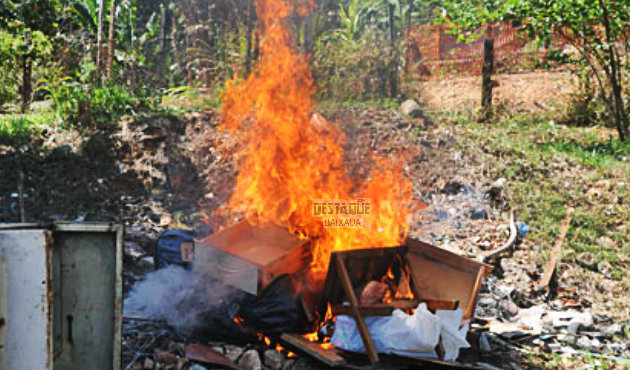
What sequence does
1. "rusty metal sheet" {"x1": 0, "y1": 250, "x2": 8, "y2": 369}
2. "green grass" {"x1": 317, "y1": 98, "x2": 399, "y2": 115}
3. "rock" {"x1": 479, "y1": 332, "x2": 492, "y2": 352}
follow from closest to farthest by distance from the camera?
"rusty metal sheet" {"x1": 0, "y1": 250, "x2": 8, "y2": 369}
"rock" {"x1": 479, "y1": 332, "x2": 492, "y2": 352}
"green grass" {"x1": 317, "y1": 98, "x2": 399, "y2": 115}

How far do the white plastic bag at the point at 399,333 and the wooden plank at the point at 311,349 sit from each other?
0.17 m

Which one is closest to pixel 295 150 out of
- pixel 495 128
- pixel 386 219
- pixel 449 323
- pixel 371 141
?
pixel 386 219

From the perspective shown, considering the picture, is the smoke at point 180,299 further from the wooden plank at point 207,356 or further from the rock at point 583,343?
the rock at point 583,343

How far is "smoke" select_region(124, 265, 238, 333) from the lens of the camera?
428 centimetres

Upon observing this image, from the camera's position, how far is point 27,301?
251 centimetres

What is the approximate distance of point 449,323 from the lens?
4.20 metres

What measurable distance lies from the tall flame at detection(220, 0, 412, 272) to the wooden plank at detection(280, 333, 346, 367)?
0.75 metres

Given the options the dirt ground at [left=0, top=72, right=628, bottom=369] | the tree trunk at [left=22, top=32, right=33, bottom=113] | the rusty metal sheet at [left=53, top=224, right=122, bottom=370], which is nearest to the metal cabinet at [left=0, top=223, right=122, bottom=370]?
the rusty metal sheet at [left=53, top=224, right=122, bottom=370]

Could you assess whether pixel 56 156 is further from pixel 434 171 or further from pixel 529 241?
pixel 529 241

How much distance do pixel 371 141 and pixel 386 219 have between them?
15.8 feet

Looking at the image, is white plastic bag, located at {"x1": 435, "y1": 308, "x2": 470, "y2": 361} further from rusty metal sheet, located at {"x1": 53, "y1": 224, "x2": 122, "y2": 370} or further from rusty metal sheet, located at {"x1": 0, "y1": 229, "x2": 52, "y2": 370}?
rusty metal sheet, located at {"x1": 0, "y1": 229, "x2": 52, "y2": 370}

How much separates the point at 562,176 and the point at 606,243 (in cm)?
201

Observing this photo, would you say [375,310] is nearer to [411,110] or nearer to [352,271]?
[352,271]

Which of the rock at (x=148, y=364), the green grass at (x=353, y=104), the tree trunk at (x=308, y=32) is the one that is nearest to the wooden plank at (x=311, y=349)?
the rock at (x=148, y=364)
